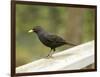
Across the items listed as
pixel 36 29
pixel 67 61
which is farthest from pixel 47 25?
pixel 67 61

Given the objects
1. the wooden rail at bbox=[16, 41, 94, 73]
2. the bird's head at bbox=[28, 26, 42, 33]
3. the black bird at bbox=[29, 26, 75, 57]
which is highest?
the bird's head at bbox=[28, 26, 42, 33]

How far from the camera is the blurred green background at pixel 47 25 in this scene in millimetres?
2022

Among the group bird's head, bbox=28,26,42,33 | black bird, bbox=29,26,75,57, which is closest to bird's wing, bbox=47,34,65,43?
black bird, bbox=29,26,75,57

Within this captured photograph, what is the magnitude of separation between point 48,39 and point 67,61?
0.94ft

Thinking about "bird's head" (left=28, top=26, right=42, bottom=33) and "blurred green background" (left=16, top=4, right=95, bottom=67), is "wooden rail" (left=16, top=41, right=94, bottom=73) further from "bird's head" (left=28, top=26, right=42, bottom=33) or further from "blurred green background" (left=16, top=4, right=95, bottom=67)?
"bird's head" (left=28, top=26, right=42, bottom=33)

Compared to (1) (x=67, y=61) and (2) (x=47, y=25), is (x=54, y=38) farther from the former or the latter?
(1) (x=67, y=61)

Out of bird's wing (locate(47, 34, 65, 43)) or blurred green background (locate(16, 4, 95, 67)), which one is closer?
blurred green background (locate(16, 4, 95, 67))

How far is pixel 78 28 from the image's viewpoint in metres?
2.25

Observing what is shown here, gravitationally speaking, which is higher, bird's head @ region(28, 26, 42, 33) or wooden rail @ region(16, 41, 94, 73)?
bird's head @ region(28, 26, 42, 33)

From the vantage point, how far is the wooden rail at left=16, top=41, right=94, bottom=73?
2.07 m

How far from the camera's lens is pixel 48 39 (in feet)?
7.04

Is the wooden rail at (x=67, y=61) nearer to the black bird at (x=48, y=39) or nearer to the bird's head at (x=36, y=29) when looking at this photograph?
the black bird at (x=48, y=39)

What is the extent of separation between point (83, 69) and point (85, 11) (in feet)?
1.91

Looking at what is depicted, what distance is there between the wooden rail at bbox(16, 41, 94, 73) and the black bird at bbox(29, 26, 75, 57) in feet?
0.27
